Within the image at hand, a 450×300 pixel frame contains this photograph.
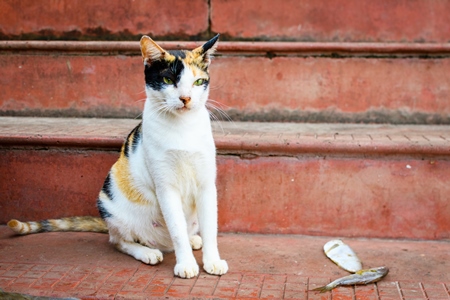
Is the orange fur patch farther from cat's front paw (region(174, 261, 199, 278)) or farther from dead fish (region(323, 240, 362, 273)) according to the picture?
dead fish (region(323, 240, 362, 273))

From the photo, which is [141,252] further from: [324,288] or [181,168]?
[324,288]

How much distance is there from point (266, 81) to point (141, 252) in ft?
5.94

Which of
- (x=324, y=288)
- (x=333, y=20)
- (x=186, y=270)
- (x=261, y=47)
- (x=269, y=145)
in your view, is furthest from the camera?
(x=333, y=20)

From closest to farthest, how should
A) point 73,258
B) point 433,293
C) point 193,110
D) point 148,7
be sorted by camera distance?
1. point 433,293
2. point 193,110
3. point 73,258
4. point 148,7

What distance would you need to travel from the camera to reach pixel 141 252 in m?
3.29

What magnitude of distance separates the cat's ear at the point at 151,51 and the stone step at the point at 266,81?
139 centimetres

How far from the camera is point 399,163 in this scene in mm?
3604

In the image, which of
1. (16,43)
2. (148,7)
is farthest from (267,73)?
(16,43)

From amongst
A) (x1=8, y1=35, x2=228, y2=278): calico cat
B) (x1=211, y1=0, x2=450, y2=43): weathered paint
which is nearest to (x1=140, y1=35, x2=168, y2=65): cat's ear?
(x1=8, y1=35, x2=228, y2=278): calico cat

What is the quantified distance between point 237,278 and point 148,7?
8.32 feet

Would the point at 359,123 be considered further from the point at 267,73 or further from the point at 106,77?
the point at 106,77

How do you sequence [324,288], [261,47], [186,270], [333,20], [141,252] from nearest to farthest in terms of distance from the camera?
[324,288] < [186,270] < [141,252] < [261,47] < [333,20]

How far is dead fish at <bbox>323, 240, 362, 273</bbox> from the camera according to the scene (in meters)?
3.18

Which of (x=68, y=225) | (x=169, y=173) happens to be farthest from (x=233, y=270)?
(x=68, y=225)
